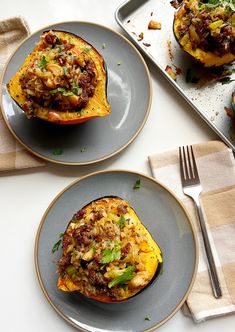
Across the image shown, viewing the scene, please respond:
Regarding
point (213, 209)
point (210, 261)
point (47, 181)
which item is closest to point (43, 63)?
point (47, 181)

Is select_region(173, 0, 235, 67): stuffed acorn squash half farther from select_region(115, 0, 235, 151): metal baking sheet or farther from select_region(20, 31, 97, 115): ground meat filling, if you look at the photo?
select_region(20, 31, 97, 115): ground meat filling

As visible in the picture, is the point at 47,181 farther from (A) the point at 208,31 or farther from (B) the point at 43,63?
(A) the point at 208,31

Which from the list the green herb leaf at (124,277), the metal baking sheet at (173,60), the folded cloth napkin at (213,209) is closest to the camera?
the green herb leaf at (124,277)

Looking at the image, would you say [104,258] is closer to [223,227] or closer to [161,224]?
[161,224]

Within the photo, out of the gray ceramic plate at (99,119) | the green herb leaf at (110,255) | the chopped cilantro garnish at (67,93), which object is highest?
the chopped cilantro garnish at (67,93)

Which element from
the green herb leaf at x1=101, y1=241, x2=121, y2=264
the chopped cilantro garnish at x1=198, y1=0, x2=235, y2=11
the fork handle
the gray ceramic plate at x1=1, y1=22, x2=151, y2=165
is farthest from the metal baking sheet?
the green herb leaf at x1=101, y1=241, x2=121, y2=264

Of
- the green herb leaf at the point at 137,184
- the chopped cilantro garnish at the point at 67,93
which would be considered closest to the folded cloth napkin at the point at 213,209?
the green herb leaf at the point at 137,184

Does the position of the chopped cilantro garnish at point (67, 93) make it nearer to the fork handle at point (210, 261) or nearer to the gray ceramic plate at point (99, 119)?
the gray ceramic plate at point (99, 119)
